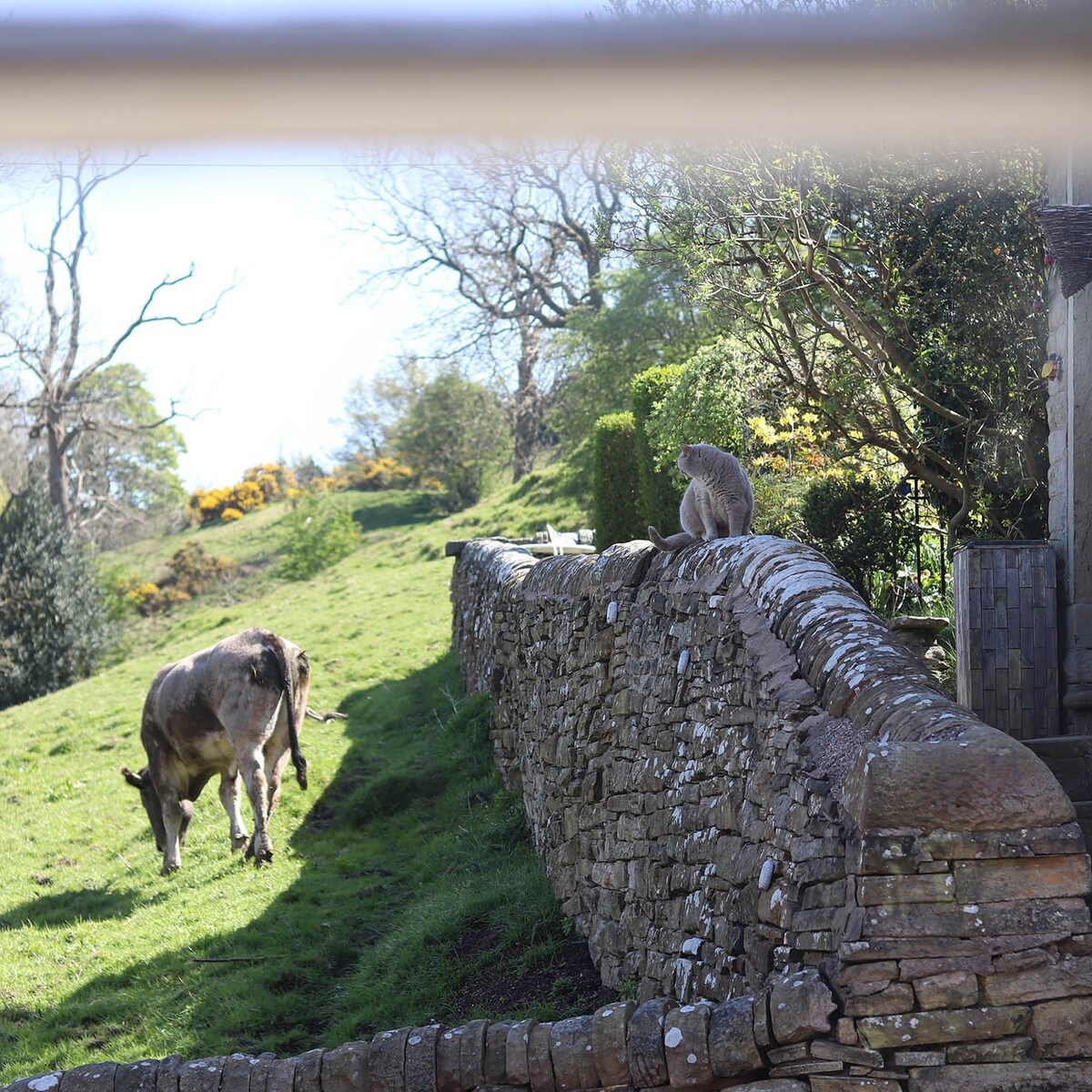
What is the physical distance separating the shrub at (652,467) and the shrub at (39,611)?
16.1 meters

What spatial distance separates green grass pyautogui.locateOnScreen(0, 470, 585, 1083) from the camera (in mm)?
8227

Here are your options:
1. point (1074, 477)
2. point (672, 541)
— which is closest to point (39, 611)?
point (672, 541)

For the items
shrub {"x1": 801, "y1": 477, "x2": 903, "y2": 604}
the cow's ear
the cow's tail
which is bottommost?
the cow's ear

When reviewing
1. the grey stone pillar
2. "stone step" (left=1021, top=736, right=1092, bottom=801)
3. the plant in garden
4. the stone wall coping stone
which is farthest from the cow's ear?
"stone step" (left=1021, top=736, right=1092, bottom=801)

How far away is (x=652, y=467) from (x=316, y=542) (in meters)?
17.5

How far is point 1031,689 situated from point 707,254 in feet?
19.4

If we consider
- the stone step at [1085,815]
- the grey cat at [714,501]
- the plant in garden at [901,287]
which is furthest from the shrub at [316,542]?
the stone step at [1085,815]

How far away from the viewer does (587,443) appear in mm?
28094

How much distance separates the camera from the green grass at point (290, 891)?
823 cm

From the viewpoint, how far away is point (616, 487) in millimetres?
20156

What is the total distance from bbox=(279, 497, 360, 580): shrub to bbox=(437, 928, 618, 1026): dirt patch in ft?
83.1

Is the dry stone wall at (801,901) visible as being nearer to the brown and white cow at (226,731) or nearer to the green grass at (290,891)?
the green grass at (290,891)

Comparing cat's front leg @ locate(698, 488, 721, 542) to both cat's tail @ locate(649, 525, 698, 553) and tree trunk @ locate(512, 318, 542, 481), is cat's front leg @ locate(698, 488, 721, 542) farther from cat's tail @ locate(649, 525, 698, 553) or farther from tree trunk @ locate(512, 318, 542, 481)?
tree trunk @ locate(512, 318, 542, 481)

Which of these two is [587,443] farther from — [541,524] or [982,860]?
[982,860]
